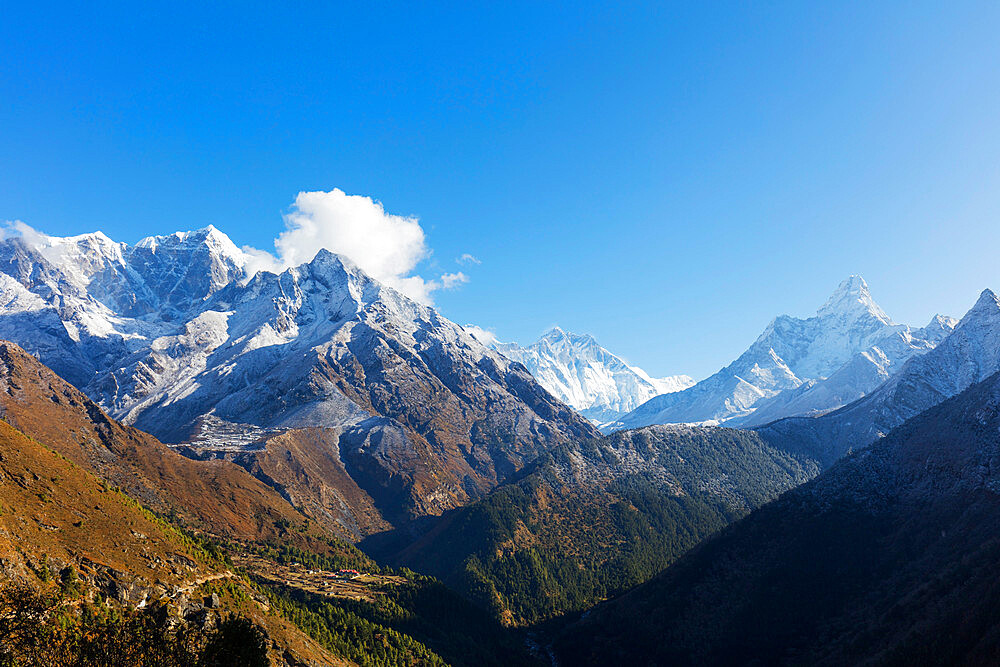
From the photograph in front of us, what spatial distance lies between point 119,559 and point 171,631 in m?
19.0

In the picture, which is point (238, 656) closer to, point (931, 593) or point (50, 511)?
point (50, 511)

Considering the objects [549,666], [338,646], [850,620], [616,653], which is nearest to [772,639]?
[850,620]

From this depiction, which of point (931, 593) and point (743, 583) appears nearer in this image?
point (931, 593)

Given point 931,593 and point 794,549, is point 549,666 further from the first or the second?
point 931,593

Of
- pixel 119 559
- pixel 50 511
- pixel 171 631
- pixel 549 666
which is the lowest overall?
pixel 549 666

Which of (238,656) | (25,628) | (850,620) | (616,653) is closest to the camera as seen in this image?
(25,628)

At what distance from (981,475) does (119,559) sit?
9218 inches

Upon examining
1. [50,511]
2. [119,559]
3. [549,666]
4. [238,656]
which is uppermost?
[50,511]

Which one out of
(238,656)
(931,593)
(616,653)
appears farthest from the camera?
(616,653)

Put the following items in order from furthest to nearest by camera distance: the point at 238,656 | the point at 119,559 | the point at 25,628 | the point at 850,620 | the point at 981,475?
the point at 981,475
the point at 850,620
the point at 119,559
the point at 238,656
the point at 25,628

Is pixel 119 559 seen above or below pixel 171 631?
above

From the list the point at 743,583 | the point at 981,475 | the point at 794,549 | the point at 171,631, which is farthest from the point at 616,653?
the point at 171,631

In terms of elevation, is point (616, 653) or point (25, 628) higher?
point (25, 628)

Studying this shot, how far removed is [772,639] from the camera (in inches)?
6585
